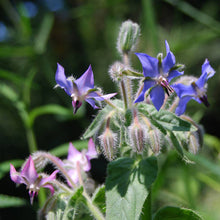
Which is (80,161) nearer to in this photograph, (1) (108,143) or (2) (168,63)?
(1) (108,143)

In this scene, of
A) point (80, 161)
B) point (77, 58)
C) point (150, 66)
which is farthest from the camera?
point (77, 58)

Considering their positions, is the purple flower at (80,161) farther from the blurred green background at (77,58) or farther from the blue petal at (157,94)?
the blurred green background at (77,58)

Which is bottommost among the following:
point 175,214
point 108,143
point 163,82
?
point 175,214

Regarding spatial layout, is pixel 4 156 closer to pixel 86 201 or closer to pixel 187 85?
pixel 86 201

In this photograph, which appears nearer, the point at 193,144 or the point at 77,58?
the point at 193,144

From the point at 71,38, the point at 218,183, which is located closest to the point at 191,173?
the point at 218,183

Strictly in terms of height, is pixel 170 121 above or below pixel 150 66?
below

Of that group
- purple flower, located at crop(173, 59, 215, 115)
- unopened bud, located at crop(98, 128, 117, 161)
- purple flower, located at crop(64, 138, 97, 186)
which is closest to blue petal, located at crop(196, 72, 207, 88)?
purple flower, located at crop(173, 59, 215, 115)

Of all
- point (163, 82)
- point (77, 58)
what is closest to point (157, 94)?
point (163, 82)
